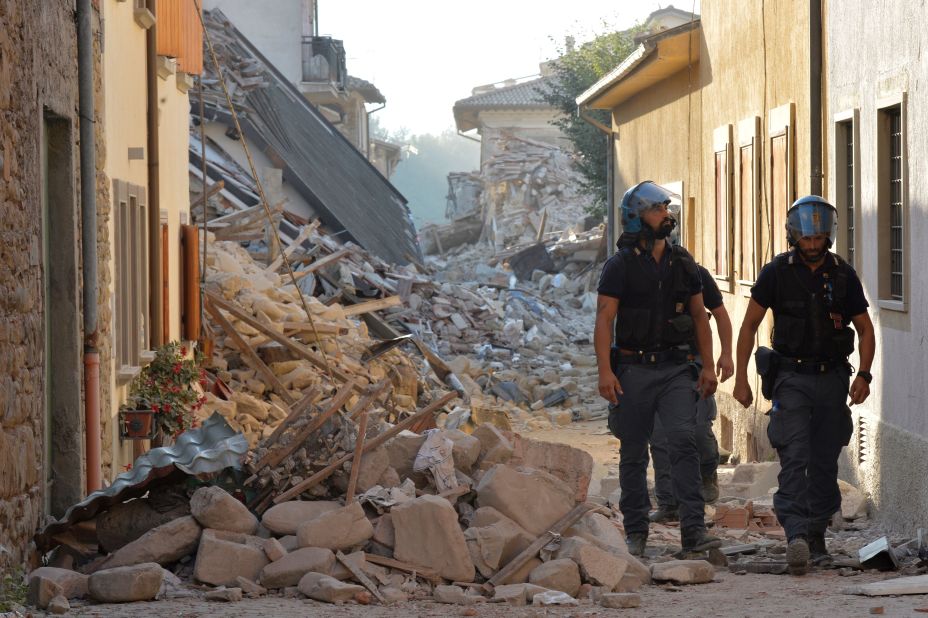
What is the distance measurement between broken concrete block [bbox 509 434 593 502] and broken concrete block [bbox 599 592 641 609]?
6.14 feet

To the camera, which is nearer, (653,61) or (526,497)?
(526,497)

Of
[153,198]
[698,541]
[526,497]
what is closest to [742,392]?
[698,541]

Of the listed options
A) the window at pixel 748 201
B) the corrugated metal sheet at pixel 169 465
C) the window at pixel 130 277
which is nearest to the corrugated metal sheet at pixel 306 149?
the window at pixel 748 201

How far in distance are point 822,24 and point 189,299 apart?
7395 mm

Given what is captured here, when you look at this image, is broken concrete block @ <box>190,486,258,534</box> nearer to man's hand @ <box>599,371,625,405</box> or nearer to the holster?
man's hand @ <box>599,371,625,405</box>

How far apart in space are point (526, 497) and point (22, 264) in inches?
118

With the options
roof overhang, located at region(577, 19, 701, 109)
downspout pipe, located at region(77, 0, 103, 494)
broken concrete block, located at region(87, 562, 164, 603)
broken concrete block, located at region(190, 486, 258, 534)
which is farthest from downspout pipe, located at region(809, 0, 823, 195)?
broken concrete block, located at region(87, 562, 164, 603)

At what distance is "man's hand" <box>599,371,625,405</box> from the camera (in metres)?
8.55

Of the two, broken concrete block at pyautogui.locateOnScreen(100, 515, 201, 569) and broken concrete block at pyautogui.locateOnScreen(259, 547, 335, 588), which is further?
broken concrete block at pyautogui.locateOnScreen(100, 515, 201, 569)

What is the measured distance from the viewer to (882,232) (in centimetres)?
1085

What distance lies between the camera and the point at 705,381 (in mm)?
8672

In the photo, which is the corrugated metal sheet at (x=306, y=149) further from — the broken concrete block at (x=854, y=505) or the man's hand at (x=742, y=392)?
the man's hand at (x=742, y=392)

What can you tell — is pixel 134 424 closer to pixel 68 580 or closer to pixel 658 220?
pixel 68 580

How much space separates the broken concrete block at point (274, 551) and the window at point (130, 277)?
170 inches
